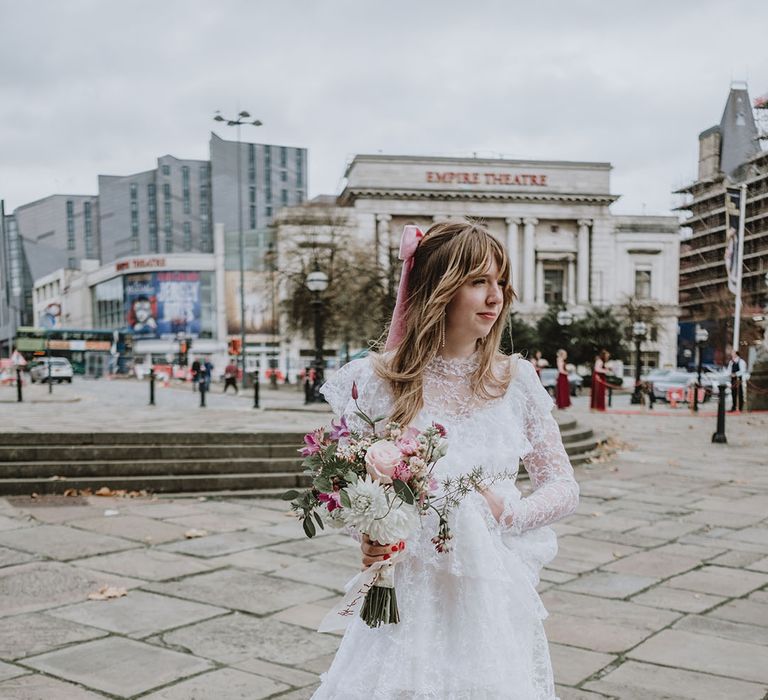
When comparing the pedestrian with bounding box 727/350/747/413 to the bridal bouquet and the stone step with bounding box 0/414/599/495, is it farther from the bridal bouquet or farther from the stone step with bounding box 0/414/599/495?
the bridal bouquet

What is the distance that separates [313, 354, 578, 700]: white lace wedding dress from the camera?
1.84m

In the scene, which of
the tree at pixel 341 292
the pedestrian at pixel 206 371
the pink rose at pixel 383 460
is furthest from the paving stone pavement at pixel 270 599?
the tree at pixel 341 292

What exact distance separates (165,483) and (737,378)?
17.8 metres

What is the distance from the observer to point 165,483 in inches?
332

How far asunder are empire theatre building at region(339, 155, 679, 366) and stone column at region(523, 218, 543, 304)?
0.08 m

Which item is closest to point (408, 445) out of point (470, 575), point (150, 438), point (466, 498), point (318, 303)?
point (466, 498)

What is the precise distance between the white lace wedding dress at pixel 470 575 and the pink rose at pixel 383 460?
26 centimetres

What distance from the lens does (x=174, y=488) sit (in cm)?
844

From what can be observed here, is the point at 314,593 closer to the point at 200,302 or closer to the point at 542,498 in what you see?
the point at 542,498

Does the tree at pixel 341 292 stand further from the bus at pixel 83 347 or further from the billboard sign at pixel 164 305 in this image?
the billboard sign at pixel 164 305

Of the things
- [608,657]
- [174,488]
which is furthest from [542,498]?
[174,488]

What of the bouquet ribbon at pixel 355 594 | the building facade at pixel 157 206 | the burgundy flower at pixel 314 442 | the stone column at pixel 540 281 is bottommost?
the bouquet ribbon at pixel 355 594

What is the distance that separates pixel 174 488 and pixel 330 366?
43551 millimetres

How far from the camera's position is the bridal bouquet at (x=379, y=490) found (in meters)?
1.65
